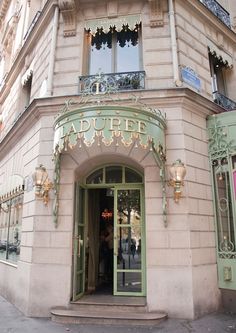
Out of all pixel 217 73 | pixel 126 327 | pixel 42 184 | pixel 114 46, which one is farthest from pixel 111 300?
pixel 217 73

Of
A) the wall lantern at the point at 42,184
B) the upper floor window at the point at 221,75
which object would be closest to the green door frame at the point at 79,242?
the wall lantern at the point at 42,184

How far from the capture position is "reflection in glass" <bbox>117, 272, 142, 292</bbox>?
7.52 m

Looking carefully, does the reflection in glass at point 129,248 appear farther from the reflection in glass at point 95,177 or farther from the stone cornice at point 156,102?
the stone cornice at point 156,102

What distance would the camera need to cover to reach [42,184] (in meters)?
A: 7.29

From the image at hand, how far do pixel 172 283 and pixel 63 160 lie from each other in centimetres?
374

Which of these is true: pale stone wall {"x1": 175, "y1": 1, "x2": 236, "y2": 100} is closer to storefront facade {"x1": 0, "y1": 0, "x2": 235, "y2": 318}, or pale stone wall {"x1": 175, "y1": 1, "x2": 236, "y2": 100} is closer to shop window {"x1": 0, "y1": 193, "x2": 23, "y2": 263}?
storefront facade {"x1": 0, "y1": 0, "x2": 235, "y2": 318}

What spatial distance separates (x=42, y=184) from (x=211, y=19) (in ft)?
23.0

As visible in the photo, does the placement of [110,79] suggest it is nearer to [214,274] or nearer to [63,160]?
[63,160]

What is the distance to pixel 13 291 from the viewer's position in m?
7.99

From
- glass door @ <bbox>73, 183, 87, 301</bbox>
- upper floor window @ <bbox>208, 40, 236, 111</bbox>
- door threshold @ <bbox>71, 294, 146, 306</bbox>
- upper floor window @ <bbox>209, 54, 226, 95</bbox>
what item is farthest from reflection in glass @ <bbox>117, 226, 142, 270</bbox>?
upper floor window @ <bbox>209, 54, 226, 95</bbox>

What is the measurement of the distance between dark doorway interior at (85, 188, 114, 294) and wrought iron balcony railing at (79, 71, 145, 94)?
9.64ft

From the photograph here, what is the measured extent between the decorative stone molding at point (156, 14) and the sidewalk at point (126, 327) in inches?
288

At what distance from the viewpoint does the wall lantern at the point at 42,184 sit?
23.8ft

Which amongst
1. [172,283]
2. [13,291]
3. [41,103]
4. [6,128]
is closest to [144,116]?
[41,103]
